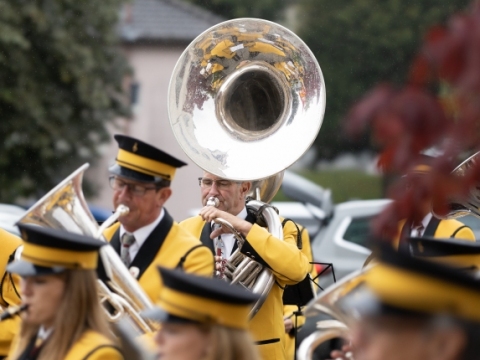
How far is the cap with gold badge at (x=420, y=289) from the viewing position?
2.41 meters

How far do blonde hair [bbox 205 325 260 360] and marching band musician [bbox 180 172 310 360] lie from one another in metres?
2.00

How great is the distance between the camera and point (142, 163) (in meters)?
4.40

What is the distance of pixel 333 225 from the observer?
10023 millimetres

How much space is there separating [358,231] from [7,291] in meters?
5.61

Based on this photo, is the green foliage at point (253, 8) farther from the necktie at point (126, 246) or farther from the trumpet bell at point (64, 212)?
the necktie at point (126, 246)

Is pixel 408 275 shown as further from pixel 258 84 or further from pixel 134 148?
pixel 258 84

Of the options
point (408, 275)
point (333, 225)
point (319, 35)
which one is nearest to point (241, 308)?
point (408, 275)

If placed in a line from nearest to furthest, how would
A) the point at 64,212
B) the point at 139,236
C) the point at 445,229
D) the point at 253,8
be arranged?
the point at 139,236
the point at 64,212
the point at 445,229
the point at 253,8

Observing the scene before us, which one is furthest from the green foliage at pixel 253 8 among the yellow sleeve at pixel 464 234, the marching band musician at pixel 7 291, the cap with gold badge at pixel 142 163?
the cap with gold badge at pixel 142 163

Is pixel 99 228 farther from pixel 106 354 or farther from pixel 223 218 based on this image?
pixel 106 354

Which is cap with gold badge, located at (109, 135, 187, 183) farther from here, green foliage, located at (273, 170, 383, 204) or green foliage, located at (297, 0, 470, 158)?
green foliage, located at (273, 170, 383, 204)

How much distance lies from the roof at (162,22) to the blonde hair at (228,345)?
25.7 metres

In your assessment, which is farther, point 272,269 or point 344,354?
point 272,269

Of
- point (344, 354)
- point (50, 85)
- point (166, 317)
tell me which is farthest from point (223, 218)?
point (50, 85)
